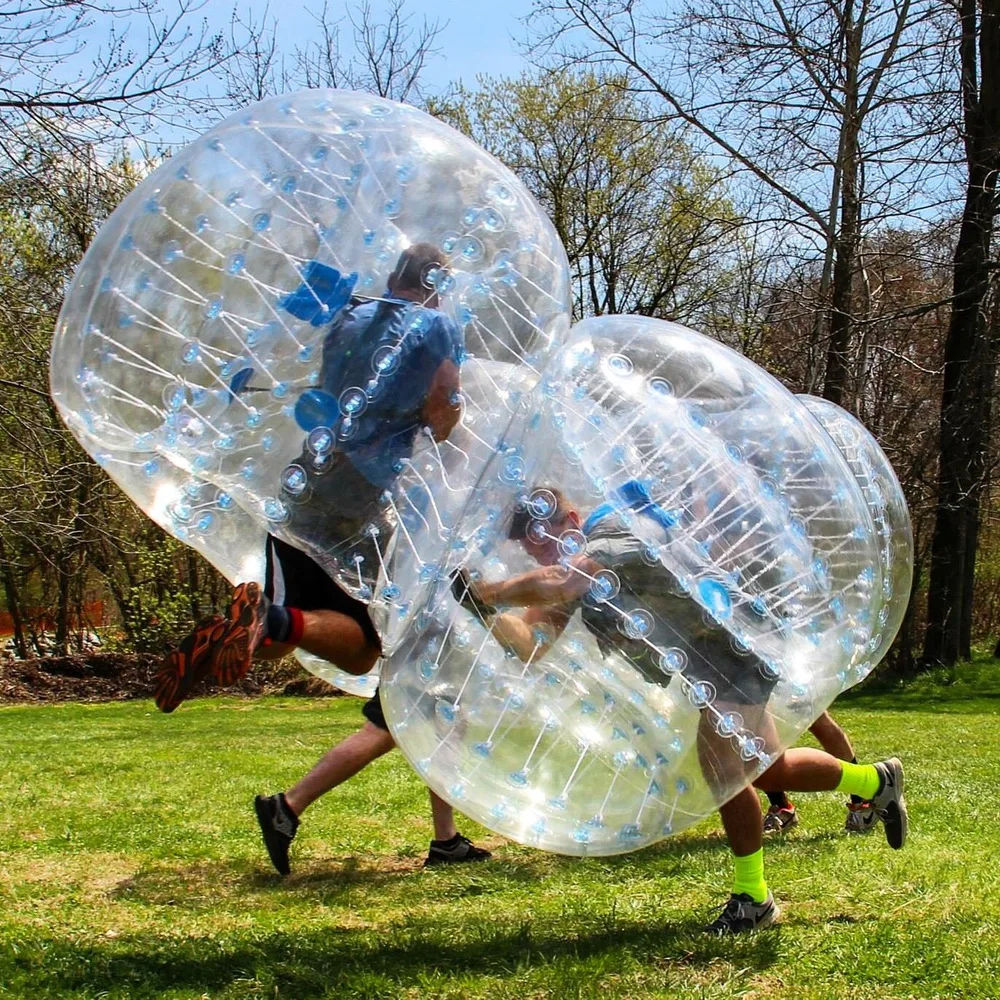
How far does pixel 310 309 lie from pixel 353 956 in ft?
6.30

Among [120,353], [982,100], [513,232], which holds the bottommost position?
[120,353]

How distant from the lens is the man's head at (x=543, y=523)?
10.2 feet

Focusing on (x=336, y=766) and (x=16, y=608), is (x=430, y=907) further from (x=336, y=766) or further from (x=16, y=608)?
(x=16, y=608)

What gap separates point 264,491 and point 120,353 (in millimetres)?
609

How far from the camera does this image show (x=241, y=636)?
3326 millimetres

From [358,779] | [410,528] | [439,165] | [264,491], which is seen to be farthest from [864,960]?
[358,779]

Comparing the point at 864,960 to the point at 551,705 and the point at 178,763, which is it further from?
the point at 178,763

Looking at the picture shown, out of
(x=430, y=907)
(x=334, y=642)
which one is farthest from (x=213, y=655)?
(x=430, y=907)

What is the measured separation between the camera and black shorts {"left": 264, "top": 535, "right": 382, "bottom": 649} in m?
3.59

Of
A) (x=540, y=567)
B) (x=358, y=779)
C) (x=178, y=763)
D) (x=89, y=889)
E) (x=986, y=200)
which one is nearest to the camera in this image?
(x=540, y=567)

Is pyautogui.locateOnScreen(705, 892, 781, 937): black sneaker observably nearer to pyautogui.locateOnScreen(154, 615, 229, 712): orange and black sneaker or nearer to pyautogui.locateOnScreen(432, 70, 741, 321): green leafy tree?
pyautogui.locateOnScreen(154, 615, 229, 712): orange and black sneaker

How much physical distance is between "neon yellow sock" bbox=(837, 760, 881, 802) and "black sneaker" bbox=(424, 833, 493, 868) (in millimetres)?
1602

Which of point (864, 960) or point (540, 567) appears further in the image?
point (864, 960)

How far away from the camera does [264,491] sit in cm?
336
